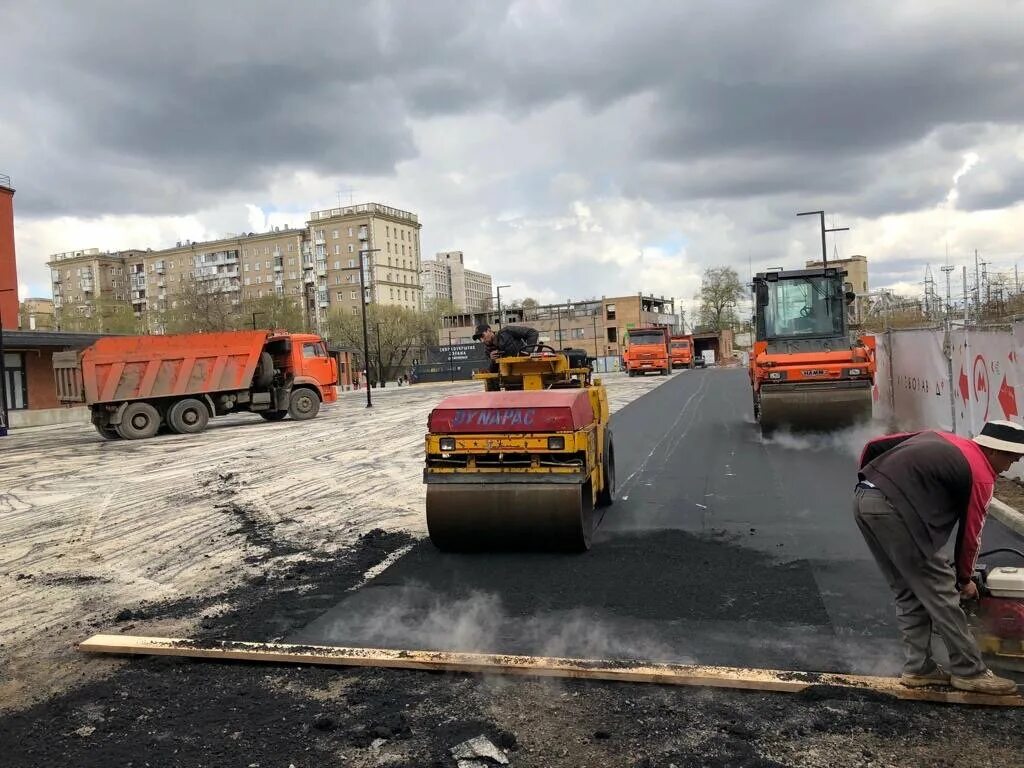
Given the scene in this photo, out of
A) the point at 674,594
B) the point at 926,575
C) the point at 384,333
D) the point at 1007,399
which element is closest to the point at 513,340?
the point at 674,594

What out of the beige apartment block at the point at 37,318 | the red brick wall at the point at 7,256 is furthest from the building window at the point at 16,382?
the beige apartment block at the point at 37,318

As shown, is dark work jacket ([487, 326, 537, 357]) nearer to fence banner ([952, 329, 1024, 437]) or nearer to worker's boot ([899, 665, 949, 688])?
worker's boot ([899, 665, 949, 688])

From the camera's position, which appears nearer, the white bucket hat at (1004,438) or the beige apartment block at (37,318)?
the white bucket hat at (1004,438)

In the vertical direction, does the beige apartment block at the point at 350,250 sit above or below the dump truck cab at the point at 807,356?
above

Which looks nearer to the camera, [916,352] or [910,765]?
[910,765]

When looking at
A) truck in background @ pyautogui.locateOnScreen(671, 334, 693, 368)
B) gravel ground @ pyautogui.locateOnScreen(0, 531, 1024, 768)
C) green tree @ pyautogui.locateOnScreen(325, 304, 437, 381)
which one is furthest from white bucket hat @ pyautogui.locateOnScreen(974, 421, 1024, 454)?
green tree @ pyautogui.locateOnScreen(325, 304, 437, 381)

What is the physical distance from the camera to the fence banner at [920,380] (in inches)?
506

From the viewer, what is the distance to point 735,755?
11.2 feet

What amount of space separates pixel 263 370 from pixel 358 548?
685 inches

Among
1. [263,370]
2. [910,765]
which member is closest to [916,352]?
[910,765]

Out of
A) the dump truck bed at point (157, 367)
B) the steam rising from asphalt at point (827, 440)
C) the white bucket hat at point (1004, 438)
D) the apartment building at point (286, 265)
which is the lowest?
the steam rising from asphalt at point (827, 440)

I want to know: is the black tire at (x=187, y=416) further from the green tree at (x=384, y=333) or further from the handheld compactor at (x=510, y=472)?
the green tree at (x=384, y=333)

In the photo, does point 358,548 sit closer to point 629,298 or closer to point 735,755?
point 735,755

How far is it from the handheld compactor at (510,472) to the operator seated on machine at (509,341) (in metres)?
1.68
